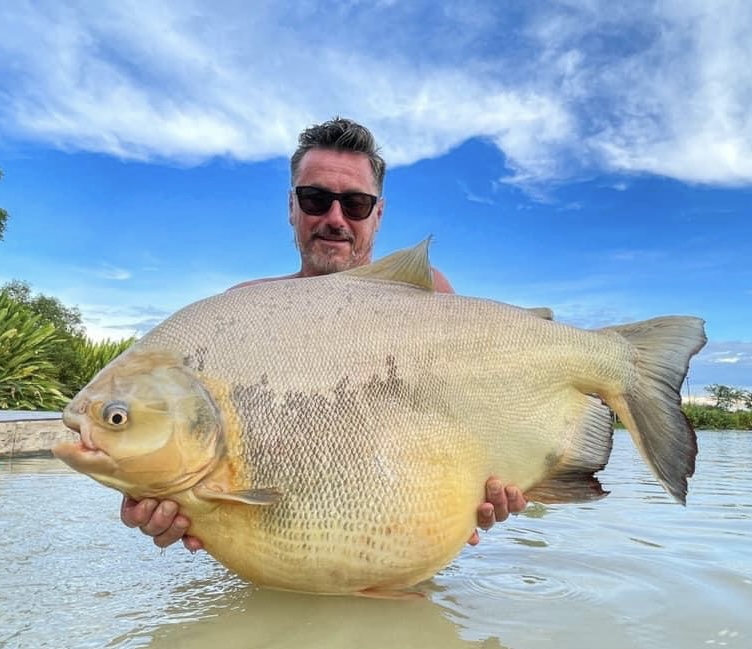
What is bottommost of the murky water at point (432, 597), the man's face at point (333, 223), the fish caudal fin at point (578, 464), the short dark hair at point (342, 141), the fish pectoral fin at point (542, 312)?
the murky water at point (432, 597)

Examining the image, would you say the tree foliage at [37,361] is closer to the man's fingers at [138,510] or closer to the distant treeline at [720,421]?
the man's fingers at [138,510]

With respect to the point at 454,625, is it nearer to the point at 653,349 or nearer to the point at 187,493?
the point at 187,493

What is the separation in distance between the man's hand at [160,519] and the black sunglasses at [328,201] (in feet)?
8.27

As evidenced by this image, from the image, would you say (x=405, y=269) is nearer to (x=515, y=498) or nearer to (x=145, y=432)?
(x=515, y=498)

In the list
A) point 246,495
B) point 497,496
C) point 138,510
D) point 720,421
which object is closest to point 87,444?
point 138,510

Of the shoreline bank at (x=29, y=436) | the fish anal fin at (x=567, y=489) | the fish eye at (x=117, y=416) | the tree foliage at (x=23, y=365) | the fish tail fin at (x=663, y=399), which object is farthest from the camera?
the tree foliage at (x=23, y=365)

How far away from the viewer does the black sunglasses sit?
4.47m

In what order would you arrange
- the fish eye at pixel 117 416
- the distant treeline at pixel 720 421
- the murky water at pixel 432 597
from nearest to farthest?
the fish eye at pixel 117 416, the murky water at pixel 432 597, the distant treeline at pixel 720 421

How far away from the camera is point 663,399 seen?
2.57 m

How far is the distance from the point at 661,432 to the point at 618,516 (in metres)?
2.56

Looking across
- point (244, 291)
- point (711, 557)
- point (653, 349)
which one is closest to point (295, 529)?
point (244, 291)

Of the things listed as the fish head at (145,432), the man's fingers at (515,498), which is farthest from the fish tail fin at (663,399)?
the fish head at (145,432)

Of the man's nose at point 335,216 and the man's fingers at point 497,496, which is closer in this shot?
the man's fingers at point 497,496

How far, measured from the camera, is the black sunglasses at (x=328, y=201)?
176 inches
